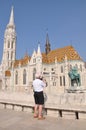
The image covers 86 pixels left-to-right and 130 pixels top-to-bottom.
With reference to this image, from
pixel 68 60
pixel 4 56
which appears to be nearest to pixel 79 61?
pixel 68 60

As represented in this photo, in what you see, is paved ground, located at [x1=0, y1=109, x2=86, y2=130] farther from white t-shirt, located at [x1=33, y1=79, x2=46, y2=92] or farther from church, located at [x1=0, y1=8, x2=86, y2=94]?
church, located at [x1=0, y1=8, x2=86, y2=94]

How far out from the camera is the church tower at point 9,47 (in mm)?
63188

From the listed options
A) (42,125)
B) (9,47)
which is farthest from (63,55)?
(42,125)

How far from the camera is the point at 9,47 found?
64062 mm

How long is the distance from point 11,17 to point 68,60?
39.1 metres

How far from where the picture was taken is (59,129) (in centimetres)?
400

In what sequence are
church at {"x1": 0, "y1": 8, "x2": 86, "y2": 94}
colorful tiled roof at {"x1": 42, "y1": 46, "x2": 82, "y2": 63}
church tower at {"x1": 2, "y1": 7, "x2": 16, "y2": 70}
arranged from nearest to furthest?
church at {"x1": 0, "y1": 8, "x2": 86, "y2": 94} < colorful tiled roof at {"x1": 42, "y1": 46, "x2": 82, "y2": 63} < church tower at {"x1": 2, "y1": 7, "x2": 16, "y2": 70}

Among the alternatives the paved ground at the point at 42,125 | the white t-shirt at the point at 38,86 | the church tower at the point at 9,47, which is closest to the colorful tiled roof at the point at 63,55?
the church tower at the point at 9,47

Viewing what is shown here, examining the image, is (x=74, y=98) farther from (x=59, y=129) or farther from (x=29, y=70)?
(x=29, y=70)

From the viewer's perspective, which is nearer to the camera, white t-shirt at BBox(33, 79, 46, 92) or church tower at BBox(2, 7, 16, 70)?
white t-shirt at BBox(33, 79, 46, 92)

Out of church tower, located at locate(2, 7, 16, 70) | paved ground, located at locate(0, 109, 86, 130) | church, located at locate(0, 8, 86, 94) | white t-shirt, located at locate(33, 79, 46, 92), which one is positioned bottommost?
paved ground, located at locate(0, 109, 86, 130)

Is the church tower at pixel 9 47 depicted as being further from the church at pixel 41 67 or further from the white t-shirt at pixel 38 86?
the white t-shirt at pixel 38 86

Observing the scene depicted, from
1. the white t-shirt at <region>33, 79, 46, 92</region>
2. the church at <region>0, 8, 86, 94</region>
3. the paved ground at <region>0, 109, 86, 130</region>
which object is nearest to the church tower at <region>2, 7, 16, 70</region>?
the church at <region>0, 8, 86, 94</region>

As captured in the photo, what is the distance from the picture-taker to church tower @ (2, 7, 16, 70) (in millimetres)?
63188
